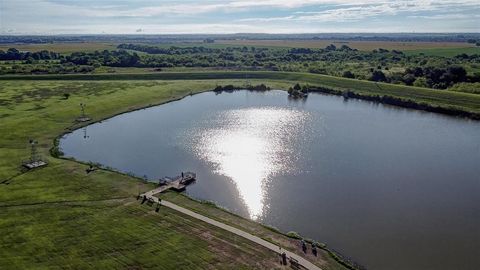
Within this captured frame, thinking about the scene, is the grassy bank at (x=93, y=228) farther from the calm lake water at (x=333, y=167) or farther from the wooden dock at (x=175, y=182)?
the calm lake water at (x=333, y=167)

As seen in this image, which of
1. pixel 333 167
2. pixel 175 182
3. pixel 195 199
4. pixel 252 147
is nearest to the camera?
pixel 195 199

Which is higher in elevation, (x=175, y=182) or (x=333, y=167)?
(x=175, y=182)

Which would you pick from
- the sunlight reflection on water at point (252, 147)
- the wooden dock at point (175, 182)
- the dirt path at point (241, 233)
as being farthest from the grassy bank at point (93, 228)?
the sunlight reflection on water at point (252, 147)

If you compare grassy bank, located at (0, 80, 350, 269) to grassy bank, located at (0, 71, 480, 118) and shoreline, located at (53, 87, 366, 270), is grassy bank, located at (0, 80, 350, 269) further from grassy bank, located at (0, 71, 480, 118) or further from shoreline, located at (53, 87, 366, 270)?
grassy bank, located at (0, 71, 480, 118)

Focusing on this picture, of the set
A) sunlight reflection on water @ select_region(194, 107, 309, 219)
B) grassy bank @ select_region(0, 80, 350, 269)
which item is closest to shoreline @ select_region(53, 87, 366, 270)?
grassy bank @ select_region(0, 80, 350, 269)

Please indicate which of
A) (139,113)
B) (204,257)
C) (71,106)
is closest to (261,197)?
(204,257)

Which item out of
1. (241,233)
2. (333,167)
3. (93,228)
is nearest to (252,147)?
(333,167)

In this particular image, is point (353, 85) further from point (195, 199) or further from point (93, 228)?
point (93, 228)
